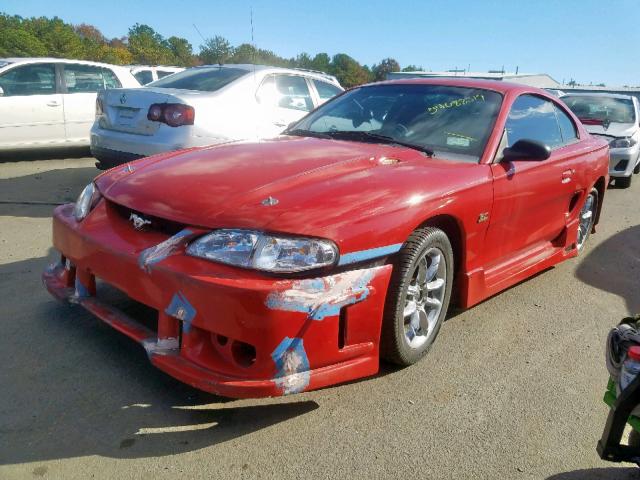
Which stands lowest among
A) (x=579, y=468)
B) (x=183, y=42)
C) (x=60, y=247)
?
(x=579, y=468)

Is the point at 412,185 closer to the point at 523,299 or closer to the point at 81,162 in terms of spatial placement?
the point at 523,299

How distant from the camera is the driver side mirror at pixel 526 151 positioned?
3.31 m

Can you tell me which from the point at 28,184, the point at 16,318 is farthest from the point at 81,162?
the point at 16,318

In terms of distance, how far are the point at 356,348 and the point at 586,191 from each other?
305 centimetres

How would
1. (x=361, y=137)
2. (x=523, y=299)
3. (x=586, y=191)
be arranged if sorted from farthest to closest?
1. (x=586, y=191)
2. (x=523, y=299)
3. (x=361, y=137)

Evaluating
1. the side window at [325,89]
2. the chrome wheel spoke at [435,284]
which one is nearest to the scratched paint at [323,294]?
the chrome wheel spoke at [435,284]

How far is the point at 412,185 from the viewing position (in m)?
2.75

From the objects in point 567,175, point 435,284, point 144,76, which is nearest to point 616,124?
point 567,175

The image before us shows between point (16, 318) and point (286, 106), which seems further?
point (286, 106)

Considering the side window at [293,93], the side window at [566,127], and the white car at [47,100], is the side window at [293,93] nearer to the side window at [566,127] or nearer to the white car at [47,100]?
the side window at [566,127]

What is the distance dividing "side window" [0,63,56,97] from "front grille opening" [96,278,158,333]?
627cm

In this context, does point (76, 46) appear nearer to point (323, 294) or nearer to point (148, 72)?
point (148, 72)

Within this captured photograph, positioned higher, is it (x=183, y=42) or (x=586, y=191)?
(x=183, y=42)

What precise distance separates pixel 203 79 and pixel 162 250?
434cm
